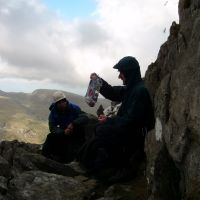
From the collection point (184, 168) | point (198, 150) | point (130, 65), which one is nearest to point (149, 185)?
point (184, 168)

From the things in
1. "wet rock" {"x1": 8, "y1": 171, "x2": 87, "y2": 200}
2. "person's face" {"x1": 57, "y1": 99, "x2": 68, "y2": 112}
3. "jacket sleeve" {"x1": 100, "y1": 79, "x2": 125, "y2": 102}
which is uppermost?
"jacket sleeve" {"x1": 100, "y1": 79, "x2": 125, "y2": 102}

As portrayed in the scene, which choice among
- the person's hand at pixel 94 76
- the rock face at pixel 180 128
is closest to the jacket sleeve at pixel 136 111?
the rock face at pixel 180 128

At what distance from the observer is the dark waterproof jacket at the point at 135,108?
15625 mm

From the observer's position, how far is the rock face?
10.7 m

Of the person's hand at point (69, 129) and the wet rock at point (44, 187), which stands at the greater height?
the person's hand at point (69, 129)

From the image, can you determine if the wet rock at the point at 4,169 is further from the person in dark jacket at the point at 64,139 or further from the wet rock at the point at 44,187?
the person in dark jacket at the point at 64,139

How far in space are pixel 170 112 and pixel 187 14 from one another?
410cm

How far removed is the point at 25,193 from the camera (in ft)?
45.8

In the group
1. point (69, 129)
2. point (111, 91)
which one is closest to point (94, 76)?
point (111, 91)

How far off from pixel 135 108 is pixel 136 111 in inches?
4.9

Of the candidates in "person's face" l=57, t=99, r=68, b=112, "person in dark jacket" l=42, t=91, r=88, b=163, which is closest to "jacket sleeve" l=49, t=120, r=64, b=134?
"person in dark jacket" l=42, t=91, r=88, b=163

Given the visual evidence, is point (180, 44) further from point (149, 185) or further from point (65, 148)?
point (65, 148)

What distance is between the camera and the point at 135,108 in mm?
15609

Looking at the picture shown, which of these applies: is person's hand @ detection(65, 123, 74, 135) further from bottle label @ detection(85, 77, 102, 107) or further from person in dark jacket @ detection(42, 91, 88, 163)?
bottle label @ detection(85, 77, 102, 107)
